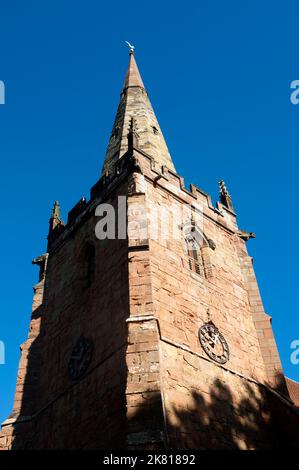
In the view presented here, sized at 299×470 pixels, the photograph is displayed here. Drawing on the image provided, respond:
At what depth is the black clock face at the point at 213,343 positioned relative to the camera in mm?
12680

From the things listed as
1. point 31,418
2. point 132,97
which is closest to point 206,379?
point 31,418

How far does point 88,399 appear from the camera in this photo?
12039mm

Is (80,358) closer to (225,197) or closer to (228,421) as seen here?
(228,421)

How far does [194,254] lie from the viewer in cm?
1514

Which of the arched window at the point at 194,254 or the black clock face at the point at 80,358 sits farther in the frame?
the arched window at the point at 194,254

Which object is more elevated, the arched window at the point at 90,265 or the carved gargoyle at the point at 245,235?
the carved gargoyle at the point at 245,235

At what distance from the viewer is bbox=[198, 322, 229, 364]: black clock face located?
41.6 ft

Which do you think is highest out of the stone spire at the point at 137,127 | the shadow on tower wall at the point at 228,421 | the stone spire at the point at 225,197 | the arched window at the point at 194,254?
the stone spire at the point at 137,127

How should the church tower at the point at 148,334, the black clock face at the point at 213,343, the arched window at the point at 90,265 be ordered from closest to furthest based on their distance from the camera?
the church tower at the point at 148,334 → the black clock face at the point at 213,343 → the arched window at the point at 90,265

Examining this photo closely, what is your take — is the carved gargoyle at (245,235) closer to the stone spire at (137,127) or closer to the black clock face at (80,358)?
the stone spire at (137,127)

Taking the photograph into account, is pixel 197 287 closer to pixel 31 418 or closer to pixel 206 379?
pixel 206 379

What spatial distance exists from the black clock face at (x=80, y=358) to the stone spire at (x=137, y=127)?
6.23m

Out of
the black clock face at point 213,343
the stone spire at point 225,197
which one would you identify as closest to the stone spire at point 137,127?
the stone spire at point 225,197

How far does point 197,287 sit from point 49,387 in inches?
179
